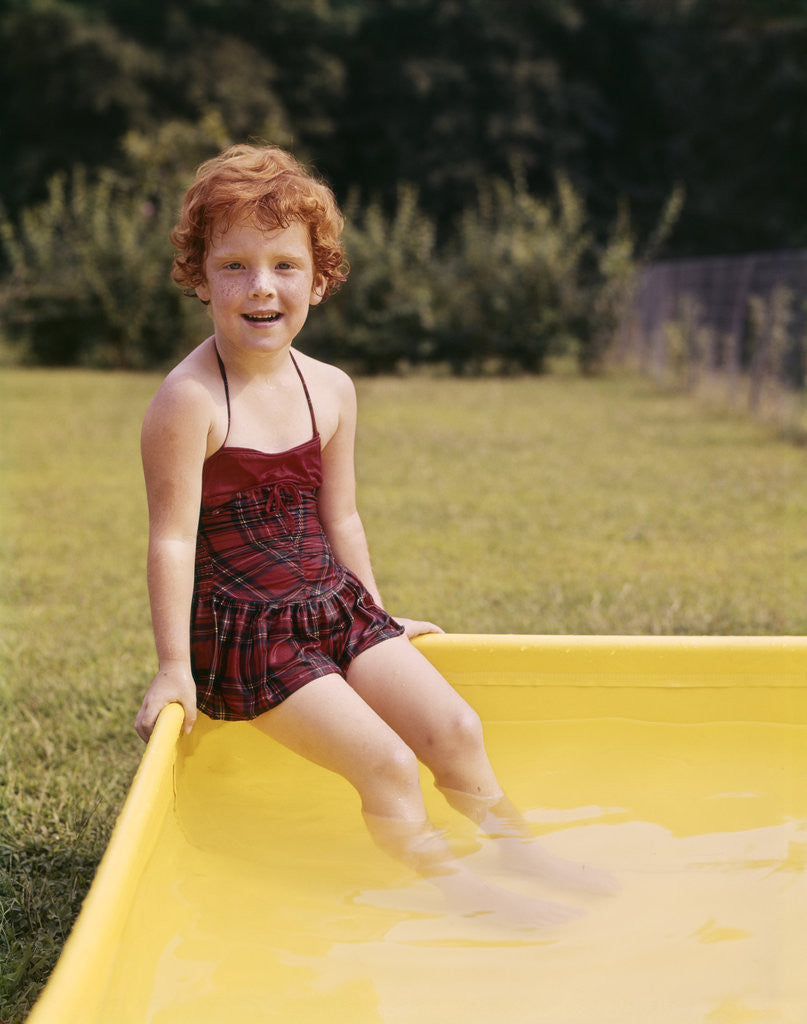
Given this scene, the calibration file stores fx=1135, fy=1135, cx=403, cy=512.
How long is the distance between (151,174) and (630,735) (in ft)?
44.4

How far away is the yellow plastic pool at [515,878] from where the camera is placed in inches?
62.9

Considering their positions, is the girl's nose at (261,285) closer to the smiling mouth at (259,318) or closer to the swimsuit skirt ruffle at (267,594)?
the smiling mouth at (259,318)

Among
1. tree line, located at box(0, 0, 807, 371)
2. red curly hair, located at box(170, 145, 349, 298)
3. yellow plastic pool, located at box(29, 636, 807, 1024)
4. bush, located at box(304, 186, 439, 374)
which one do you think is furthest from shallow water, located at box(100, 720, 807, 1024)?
tree line, located at box(0, 0, 807, 371)

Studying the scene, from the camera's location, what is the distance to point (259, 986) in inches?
64.9

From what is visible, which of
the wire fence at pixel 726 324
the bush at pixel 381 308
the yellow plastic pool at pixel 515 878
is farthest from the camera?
the bush at pixel 381 308

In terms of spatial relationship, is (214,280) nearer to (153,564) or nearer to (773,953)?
(153,564)

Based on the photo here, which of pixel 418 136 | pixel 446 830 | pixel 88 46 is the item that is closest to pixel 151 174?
pixel 88 46

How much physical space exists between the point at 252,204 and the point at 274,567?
67 cm

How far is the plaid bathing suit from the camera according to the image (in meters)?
2.00

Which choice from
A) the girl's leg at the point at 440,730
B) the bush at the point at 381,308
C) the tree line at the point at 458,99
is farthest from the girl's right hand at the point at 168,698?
the tree line at the point at 458,99

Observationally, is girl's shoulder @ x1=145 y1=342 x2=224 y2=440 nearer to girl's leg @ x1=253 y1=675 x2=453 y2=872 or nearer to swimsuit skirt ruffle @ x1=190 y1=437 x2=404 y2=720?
swimsuit skirt ruffle @ x1=190 y1=437 x2=404 y2=720

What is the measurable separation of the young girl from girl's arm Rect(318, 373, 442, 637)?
49 mm

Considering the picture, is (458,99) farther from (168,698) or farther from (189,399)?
(168,698)

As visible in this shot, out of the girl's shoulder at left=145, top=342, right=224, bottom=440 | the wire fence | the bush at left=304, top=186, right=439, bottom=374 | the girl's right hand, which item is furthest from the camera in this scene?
the bush at left=304, top=186, right=439, bottom=374
